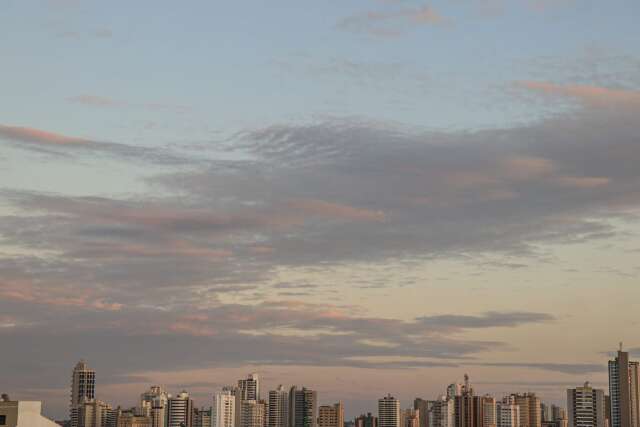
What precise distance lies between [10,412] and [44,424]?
4.12 meters

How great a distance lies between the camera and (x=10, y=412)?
86000 mm

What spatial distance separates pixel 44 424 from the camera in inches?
3519
